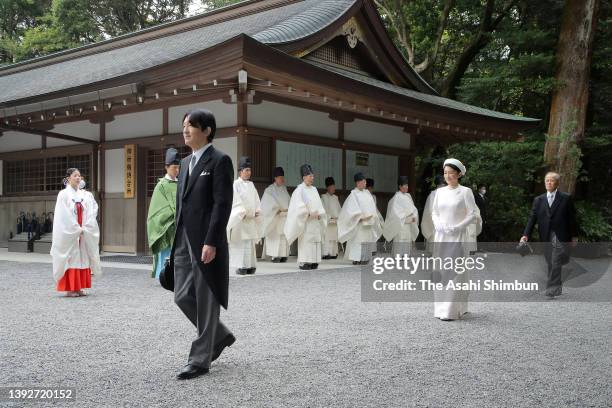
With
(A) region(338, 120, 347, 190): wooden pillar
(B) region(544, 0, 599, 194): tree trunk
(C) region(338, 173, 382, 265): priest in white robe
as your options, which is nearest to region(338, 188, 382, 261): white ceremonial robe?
(C) region(338, 173, 382, 265): priest in white robe

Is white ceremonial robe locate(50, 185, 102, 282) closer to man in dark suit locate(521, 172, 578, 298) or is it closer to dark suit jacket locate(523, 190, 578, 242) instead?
man in dark suit locate(521, 172, 578, 298)

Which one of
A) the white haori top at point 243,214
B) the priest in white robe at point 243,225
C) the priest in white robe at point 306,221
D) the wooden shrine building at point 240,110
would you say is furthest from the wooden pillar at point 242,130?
the white haori top at point 243,214

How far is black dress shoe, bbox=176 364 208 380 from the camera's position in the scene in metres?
3.65

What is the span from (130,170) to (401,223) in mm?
5739

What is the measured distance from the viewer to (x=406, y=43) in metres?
18.9

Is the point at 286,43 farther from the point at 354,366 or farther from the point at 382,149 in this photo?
the point at 354,366

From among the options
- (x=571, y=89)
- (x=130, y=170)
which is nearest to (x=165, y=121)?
(x=130, y=170)

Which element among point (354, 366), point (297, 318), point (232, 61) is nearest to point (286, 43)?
point (232, 61)

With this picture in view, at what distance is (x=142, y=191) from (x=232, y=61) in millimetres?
4949

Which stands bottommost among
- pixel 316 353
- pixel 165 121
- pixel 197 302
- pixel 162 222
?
pixel 316 353

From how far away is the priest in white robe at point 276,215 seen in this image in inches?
427

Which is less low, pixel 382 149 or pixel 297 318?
pixel 382 149

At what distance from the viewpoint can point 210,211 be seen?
388 cm

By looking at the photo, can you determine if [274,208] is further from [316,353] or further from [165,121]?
[316,353]
